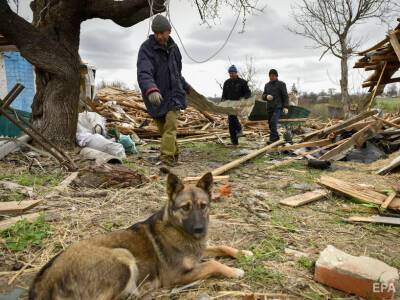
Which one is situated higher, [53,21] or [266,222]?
[53,21]

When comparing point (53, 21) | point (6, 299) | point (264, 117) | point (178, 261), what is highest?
point (53, 21)

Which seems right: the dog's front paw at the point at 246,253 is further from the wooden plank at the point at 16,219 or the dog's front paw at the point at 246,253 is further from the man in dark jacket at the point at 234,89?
the man in dark jacket at the point at 234,89

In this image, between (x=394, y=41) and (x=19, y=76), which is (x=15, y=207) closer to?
(x=394, y=41)

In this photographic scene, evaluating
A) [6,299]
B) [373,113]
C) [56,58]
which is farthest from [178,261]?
[373,113]

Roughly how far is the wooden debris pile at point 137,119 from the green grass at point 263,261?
1026 cm

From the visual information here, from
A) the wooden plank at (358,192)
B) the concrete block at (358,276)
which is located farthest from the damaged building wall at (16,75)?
the concrete block at (358,276)

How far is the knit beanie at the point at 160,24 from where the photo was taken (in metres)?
7.91

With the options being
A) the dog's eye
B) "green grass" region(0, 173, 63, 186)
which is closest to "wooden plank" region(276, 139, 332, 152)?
"green grass" region(0, 173, 63, 186)

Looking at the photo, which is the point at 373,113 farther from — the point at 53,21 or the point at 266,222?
the point at 53,21

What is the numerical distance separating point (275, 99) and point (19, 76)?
12514 mm

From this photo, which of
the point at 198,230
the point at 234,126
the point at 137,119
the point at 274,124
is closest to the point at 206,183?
the point at 198,230

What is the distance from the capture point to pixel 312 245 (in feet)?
14.2

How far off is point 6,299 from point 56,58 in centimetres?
725

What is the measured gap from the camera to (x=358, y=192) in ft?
20.1
